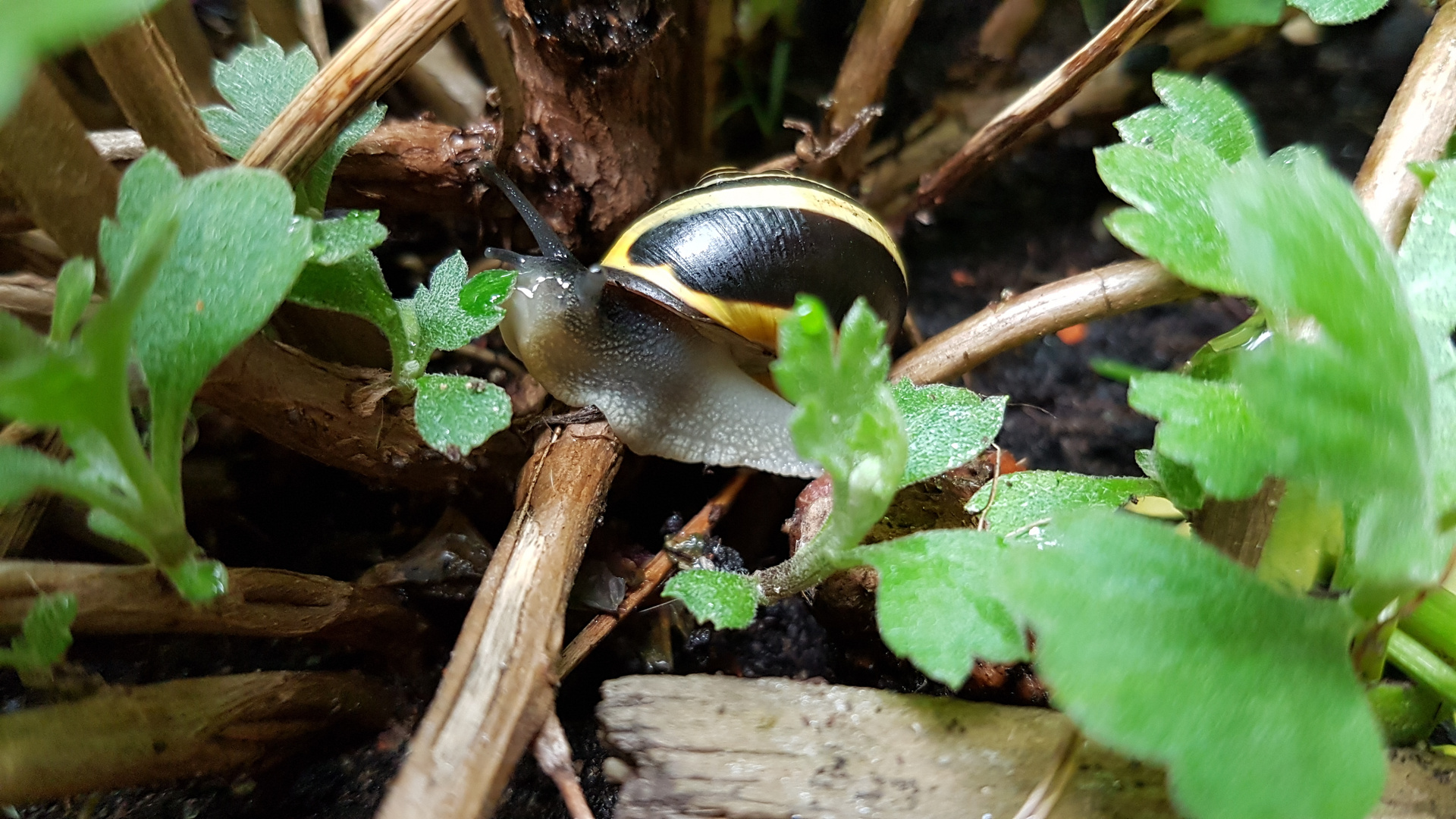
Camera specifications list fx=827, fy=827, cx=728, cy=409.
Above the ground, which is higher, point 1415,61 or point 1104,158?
point 1104,158

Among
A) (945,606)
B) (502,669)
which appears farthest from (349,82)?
(945,606)

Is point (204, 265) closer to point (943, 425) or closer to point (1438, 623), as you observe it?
point (943, 425)

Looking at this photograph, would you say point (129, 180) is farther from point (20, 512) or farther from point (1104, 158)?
point (1104, 158)

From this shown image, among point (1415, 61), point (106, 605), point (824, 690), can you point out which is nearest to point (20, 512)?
point (106, 605)

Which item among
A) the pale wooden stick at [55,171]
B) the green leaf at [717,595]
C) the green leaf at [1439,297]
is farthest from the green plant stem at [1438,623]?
the pale wooden stick at [55,171]

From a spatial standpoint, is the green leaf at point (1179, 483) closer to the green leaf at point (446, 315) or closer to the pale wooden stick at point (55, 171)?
the green leaf at point (446, 315)

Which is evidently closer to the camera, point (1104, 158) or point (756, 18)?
point (1104, 158)

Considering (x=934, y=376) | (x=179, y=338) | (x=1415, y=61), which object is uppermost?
(x=179, y=338)
